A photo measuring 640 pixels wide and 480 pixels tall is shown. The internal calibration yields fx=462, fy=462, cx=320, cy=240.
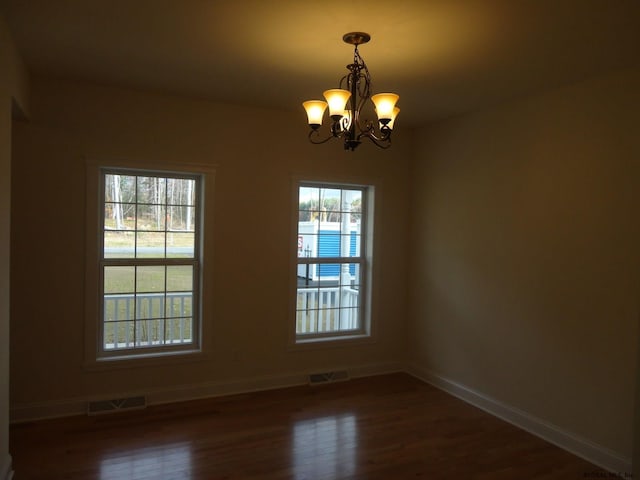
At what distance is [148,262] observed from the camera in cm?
404

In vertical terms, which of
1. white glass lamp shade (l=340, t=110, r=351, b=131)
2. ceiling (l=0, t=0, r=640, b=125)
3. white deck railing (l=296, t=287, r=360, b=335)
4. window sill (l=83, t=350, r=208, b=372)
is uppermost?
ceiling (l=0, t=0, r=640, b=125)

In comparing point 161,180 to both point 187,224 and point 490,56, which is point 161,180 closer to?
point 187,224

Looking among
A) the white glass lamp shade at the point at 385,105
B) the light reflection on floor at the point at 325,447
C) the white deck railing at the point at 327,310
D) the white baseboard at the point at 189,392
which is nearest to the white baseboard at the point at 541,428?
the white baseboard at the point at 189,392

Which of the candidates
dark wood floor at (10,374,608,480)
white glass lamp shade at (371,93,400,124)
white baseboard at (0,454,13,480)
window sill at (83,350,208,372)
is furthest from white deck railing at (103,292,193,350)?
white glass lamp shade at (371,93,400,124)

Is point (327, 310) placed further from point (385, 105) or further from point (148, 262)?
point (385, 105)

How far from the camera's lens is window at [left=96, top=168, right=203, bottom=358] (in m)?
3.94

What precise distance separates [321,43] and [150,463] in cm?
288

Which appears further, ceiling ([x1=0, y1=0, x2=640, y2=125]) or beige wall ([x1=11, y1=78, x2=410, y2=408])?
beige wall ([x1=11, y1=78, x2=410, y2=408])

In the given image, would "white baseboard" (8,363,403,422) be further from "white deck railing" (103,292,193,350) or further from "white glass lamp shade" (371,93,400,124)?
"white glass lamp shade" (371,93,400,124)

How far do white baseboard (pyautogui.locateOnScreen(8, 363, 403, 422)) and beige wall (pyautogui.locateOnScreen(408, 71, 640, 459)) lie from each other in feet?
2.48

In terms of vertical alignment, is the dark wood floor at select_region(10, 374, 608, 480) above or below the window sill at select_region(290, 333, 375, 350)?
below

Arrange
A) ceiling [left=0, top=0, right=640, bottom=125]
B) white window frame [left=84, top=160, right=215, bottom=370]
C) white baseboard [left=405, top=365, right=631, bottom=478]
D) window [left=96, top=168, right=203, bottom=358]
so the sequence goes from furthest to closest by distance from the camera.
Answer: window [left=96, top=168, right=203, bottom=358], white window frame [left=84, top=160, right=215, bottom=370], white baseboard [left=405, top=365, right=631, bottom=478], ceiling [left=0, top=0, right=640, bottom=125]

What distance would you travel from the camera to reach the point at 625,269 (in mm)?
3061

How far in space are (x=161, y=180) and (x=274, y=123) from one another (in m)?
1.17
